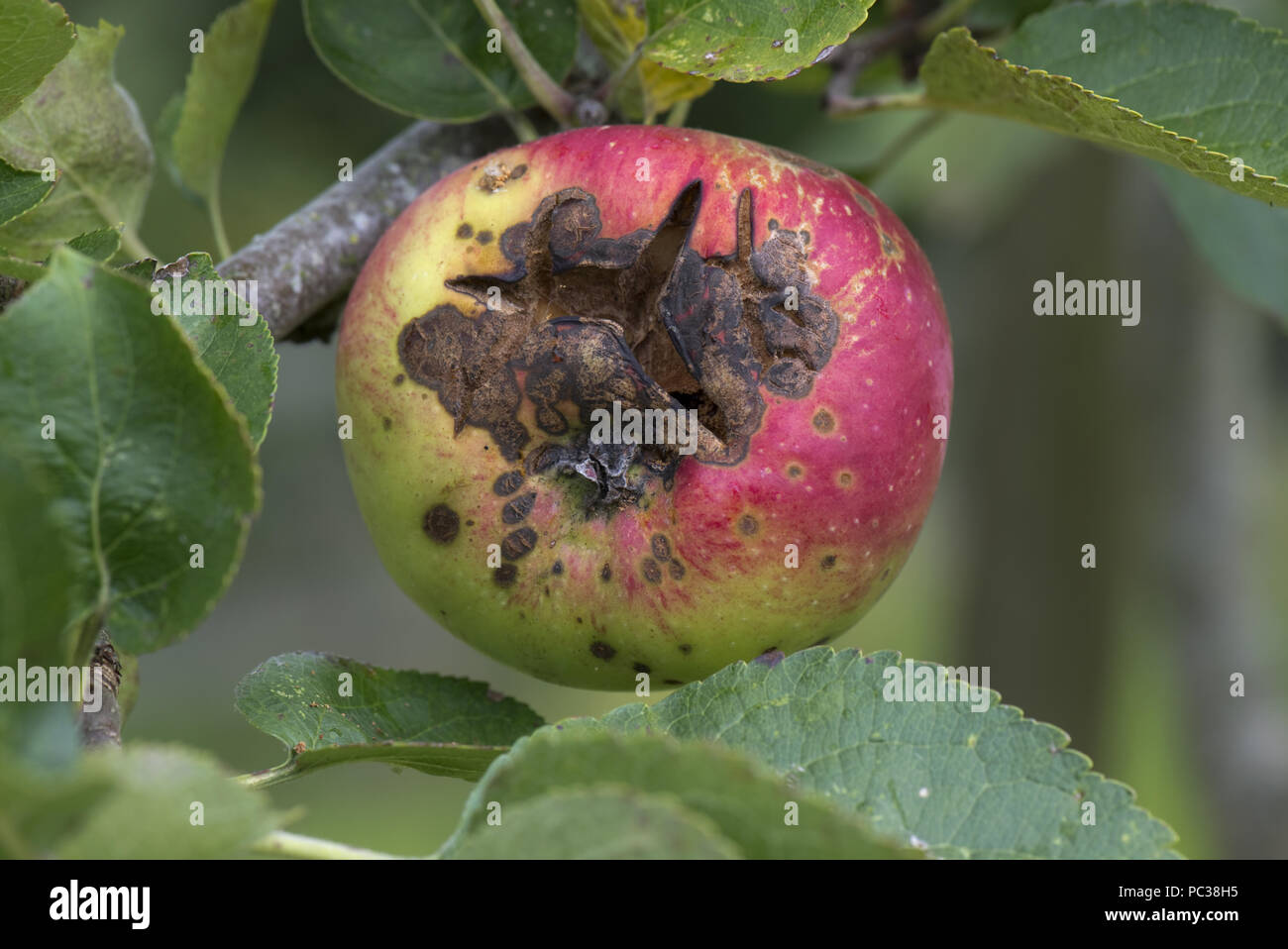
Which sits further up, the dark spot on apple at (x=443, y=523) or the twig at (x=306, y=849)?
the dark spot on apple at (x=443, y=523)

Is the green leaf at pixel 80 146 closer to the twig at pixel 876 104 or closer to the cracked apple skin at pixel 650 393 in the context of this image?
the cracked apple skin at pixel 650 393

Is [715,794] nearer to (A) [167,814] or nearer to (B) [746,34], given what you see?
(A) [167,814]

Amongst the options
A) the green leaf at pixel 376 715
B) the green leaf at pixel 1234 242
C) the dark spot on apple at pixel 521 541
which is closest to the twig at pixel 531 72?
the dark spot on apple at pixel 521 541

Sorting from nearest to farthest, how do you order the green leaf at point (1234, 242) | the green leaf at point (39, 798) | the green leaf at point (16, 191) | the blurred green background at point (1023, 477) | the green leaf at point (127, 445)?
1. the green leaf at point (39, 798)
2. the green leaf at point (127, 445)
3. the green leaf at point (16, 191)
4. the green leaf at point (1234, 242)
5. the blurred green background at point (1023, 477)

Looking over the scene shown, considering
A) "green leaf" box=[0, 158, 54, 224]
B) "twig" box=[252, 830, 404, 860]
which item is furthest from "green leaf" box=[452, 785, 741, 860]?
"green leaf" box=[0, 158, 54, 224]

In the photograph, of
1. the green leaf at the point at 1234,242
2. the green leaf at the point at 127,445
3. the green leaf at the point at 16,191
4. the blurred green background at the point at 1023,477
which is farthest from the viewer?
the blurred green background at the point at 1023,477

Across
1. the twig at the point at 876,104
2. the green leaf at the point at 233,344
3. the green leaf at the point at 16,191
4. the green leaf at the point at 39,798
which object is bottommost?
the green leaf at the point at 39,798

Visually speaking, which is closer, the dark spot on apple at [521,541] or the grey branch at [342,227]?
the dark spot on apple at [521,541]

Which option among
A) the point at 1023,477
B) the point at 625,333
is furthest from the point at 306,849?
the point at 1023,477

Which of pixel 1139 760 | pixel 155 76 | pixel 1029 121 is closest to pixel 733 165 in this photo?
pixel 1029 121

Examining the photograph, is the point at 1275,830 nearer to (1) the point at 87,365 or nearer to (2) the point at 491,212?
(2) the point at 491,212
